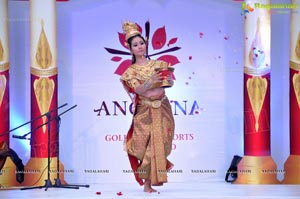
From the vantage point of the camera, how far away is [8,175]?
6020 millimetres

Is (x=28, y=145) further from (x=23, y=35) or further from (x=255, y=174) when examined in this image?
(x=255, y=174)

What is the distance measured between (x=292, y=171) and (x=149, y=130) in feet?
5.70

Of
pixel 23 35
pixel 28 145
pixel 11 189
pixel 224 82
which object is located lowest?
pixel 11 189

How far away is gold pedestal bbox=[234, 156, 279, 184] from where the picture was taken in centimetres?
595

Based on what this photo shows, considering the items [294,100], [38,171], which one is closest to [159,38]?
[294,100]

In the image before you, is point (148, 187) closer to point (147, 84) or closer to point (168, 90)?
point (147, 84)

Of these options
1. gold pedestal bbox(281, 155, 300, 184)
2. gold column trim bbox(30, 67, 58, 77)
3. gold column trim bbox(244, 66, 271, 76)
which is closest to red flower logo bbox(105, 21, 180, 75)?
gold column trim bbox(30, 67, 58, 77)

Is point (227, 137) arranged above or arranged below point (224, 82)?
below

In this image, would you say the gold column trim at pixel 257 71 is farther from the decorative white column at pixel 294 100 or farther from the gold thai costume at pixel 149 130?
the gold thai costume at pixel 149 130

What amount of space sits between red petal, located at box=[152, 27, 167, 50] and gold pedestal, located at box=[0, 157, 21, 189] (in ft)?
6.07

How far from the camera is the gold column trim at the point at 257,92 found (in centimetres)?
596

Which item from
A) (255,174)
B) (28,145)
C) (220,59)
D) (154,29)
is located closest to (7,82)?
(28,145)

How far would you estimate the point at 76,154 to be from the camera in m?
6.13

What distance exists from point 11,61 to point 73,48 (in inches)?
24.8
